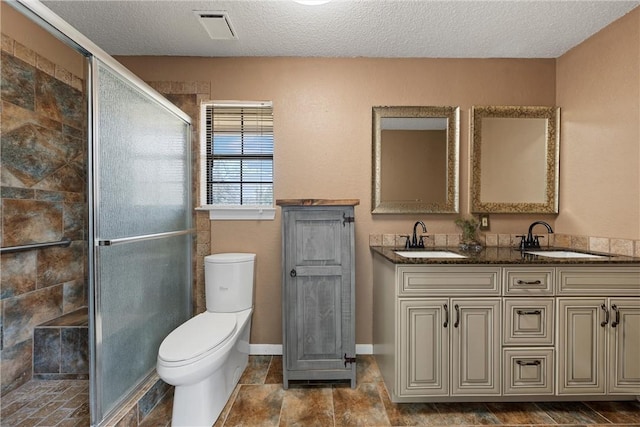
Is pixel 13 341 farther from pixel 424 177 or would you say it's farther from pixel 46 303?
pixel 424 177

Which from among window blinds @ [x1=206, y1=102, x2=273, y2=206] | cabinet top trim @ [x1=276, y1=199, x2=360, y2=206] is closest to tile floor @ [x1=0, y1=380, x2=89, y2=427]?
window blinds @ [x1=206, y1=102, x2=273, y2=206]

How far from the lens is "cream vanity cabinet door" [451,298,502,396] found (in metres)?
1.67

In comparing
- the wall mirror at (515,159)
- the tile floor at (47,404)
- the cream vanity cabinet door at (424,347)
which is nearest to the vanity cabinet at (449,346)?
the cream vanity cabinet door at (424,347)

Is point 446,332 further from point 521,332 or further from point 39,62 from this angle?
point 39,62

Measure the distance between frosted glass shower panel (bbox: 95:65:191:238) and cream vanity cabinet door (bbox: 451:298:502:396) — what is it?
73.8 inches

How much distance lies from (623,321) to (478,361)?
2.84 feet

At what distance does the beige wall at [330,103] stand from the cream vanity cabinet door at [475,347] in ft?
2.58

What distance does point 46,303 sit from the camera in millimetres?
1883

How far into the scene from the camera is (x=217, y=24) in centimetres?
191

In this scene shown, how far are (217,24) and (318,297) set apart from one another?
75.2 inches

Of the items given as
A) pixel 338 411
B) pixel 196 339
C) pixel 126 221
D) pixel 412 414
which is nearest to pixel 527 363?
pixel 412 414

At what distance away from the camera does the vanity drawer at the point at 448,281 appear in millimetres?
1657

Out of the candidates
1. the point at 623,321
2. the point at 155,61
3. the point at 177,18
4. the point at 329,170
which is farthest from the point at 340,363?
the point at 155,61

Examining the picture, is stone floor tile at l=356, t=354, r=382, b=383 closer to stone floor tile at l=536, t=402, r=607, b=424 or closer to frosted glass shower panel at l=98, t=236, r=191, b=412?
stone floor tile at l=536, t=402, r=607, b=424
